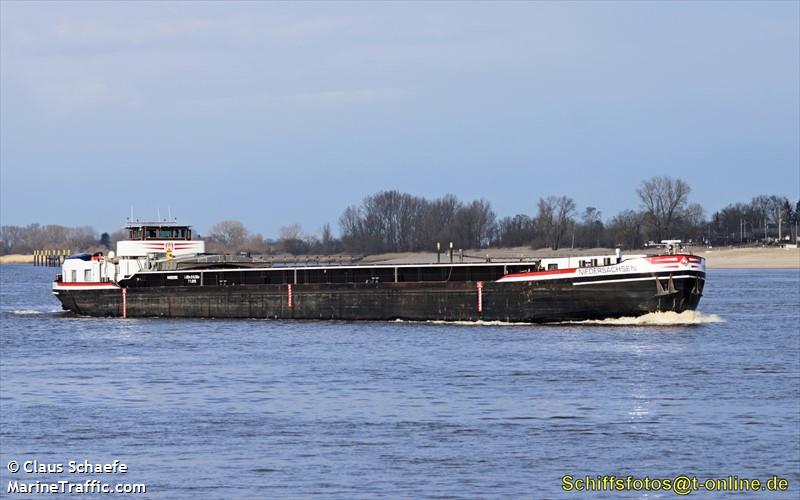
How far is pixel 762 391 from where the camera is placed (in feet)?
118

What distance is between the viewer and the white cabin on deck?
247ft

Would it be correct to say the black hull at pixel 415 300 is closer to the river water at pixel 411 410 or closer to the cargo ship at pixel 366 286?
the cargo ship at pixel 366 286

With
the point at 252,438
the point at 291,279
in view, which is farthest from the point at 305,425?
the point at 291,279

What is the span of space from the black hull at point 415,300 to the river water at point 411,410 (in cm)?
183

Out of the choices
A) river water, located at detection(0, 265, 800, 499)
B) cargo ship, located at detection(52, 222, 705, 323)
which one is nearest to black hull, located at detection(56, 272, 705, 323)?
cargo ship, located at detection(52, 222, 705, 323)

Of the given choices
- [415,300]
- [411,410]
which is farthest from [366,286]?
[411,410]

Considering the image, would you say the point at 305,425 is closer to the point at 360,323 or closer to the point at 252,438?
the point at 252,438

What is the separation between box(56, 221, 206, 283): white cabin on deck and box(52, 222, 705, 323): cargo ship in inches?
2.5

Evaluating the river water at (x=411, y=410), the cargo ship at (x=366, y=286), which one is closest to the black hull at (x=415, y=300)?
the cargo ship at (x=366, y=286)

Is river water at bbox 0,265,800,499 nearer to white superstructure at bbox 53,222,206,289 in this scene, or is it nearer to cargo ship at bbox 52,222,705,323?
cargo ship at bbox 52,222,705,323

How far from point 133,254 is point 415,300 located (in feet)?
69.7

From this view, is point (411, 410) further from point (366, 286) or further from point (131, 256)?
point (131, 256)

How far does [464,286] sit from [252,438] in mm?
34343

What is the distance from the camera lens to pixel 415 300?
64.2 metres
